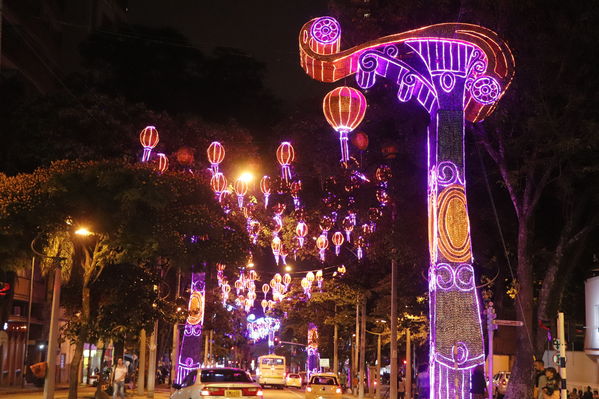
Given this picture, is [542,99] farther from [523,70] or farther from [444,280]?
[444,280]

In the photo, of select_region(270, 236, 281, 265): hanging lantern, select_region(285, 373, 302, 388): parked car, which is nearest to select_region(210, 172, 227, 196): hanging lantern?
select_region(270, 236, 281, 265): hanging lantern

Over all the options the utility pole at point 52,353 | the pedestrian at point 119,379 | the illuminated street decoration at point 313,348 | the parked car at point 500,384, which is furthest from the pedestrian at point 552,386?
the illuminated street decoration at point 313,348

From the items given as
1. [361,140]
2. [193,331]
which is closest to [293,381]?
[193,331]

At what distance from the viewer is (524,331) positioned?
22.4 m

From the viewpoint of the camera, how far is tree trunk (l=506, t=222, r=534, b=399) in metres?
22.1

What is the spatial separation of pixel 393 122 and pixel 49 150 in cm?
1472

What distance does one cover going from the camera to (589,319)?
36.7m

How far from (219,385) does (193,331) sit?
20.5m

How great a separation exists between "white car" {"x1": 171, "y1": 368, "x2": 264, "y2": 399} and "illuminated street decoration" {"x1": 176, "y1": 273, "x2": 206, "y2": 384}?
688 inches

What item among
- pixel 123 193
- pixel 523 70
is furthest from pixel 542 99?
pixel 123 193

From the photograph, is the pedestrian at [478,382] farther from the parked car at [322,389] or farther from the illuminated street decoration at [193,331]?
the illuminated street decoration at [193,331]

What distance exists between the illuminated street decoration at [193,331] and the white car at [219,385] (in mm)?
17463

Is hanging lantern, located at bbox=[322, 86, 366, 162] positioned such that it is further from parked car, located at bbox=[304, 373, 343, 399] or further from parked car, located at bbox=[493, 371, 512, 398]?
parked car, located at bbox=[493, 371, 512, 398]

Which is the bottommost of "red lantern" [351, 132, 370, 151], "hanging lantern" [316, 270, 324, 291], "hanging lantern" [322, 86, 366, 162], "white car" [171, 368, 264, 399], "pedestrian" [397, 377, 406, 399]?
"pedestrian" [397, 377, 406, 399]
